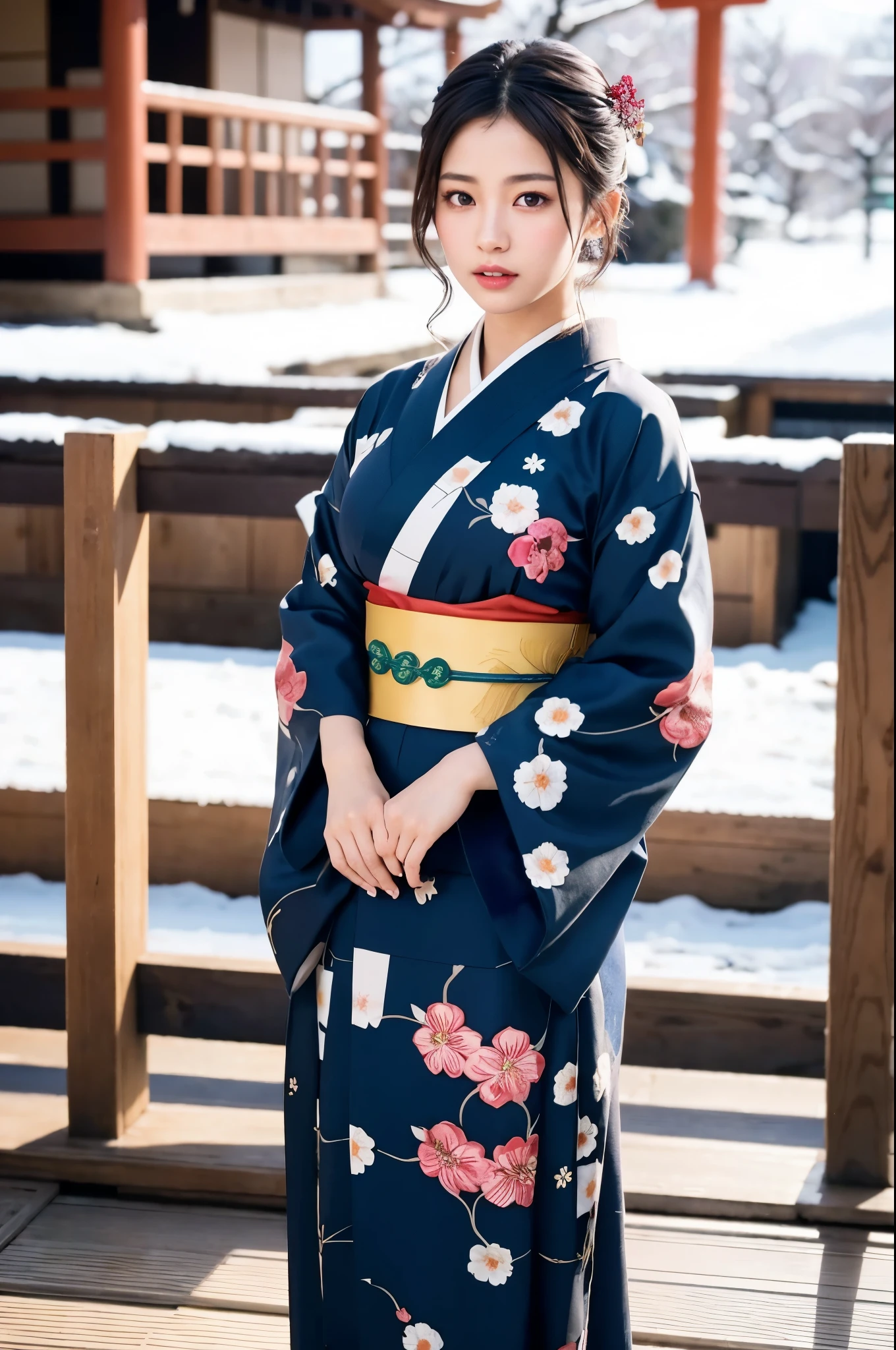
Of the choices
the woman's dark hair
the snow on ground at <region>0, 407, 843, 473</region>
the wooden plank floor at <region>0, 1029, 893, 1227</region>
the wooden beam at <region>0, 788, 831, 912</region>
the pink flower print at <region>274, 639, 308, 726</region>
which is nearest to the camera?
the woman's dark hair

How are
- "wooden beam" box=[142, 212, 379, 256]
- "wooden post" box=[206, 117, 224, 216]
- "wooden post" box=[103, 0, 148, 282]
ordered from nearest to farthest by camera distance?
"wooden post" box=[103, 0, 148, 282]
"wooden beam" box=[142, 212, 379, 256]
"wooden post" box=[206, 117, 224, 216]

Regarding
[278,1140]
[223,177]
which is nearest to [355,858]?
[278,1140]

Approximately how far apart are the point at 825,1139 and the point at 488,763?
4.14 feet

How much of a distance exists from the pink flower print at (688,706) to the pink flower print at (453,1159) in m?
0.49

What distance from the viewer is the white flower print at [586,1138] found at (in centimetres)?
165

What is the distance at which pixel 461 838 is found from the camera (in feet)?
5.25

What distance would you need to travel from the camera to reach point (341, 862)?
1.63 meters

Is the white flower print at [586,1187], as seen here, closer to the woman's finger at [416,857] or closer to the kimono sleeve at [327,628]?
the woman's finger at [416,857]

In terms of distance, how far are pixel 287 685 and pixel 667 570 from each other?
1.58ft

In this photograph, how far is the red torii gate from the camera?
43.6 ft

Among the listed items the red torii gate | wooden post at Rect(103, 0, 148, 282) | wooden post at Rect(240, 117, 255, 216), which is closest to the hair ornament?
wooden post at Rect(103, 0, 148, 282)

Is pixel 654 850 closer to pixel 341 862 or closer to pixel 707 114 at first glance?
pixel 341 862

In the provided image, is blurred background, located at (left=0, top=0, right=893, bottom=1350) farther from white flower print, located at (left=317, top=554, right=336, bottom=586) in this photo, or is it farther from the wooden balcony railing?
the wooden balcony railing

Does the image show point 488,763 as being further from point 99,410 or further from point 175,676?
point 99,410
